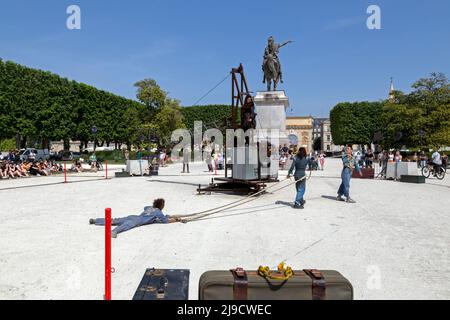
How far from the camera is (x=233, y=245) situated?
6.67 metres

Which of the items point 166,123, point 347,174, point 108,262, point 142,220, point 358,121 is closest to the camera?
point 108,262

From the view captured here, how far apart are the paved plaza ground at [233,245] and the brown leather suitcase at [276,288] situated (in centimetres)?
138

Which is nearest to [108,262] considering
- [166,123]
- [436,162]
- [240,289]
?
[240,289]

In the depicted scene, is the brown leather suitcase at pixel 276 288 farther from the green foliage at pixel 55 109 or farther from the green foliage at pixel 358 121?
the green foliage at pixel 358 121

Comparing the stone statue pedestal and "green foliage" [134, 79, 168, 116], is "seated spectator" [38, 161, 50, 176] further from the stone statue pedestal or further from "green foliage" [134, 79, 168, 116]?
"green foliage" [134, 79, 168, 116]

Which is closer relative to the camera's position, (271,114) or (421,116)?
(271,114)

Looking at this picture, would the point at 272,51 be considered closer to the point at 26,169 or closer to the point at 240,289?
Result: the point at 26,169

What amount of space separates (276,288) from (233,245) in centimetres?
363

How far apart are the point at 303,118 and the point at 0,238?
5112 inches

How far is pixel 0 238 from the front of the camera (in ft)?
23.3

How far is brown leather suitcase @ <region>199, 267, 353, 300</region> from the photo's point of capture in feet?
10.1
